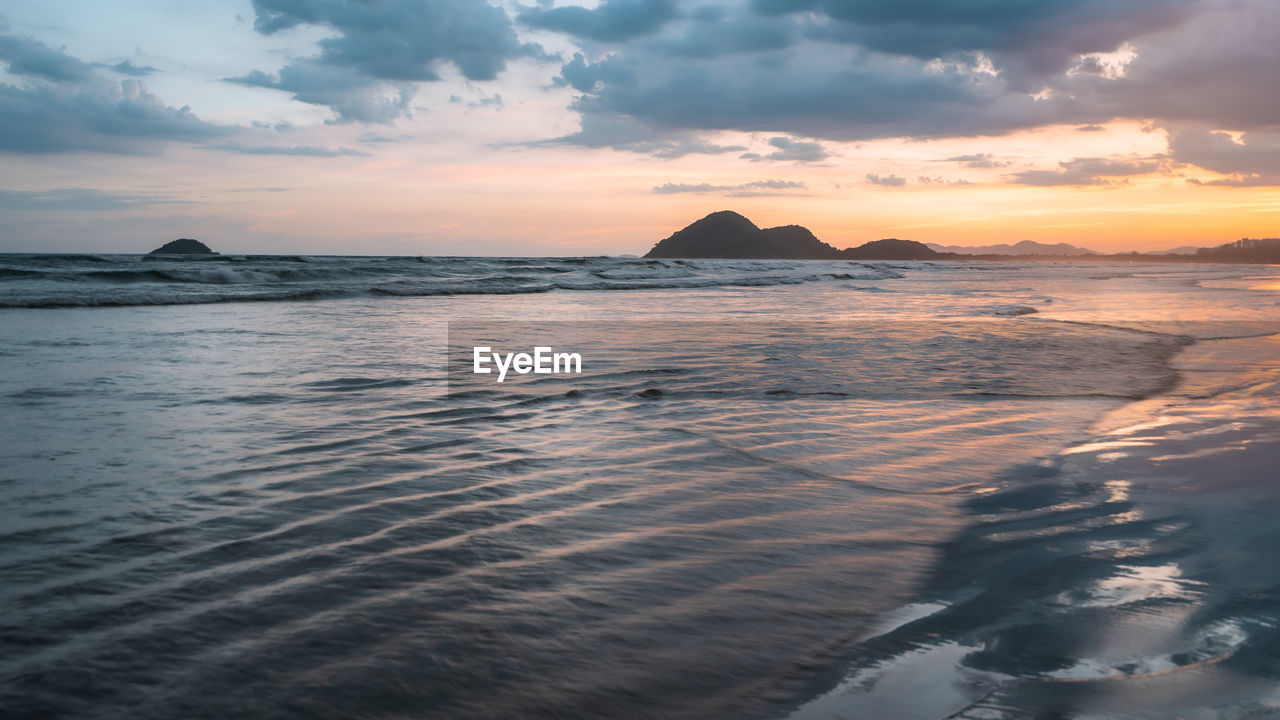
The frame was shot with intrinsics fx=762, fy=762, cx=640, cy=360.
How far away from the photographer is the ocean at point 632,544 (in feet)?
7.11

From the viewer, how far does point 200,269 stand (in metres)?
29.8

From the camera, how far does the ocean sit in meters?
2.17

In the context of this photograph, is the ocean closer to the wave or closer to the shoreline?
the shoreline

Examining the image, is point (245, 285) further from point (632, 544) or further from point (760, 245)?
point (760, 245)

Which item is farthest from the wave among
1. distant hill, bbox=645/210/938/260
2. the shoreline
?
distant hill, bbox=645/210/938/260

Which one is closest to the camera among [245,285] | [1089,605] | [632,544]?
[1089,605]

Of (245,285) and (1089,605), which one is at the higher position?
(245,285)

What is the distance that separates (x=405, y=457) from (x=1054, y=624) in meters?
3.49

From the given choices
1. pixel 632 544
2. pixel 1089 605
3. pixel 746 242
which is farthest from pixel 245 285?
pixel 746 242

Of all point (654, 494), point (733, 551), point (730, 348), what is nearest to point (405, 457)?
point (654, 494)

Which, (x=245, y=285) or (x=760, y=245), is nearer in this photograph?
(x=245, y=285)

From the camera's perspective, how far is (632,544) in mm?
3250

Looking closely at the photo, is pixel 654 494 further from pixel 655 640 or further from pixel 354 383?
pixel 354 383

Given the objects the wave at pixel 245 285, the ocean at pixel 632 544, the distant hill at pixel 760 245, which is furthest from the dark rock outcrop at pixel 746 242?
the ocean at pixel 632 544
